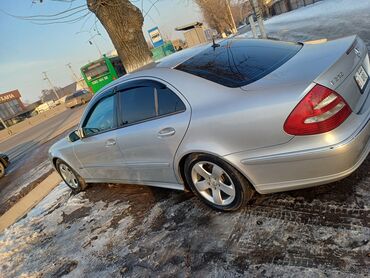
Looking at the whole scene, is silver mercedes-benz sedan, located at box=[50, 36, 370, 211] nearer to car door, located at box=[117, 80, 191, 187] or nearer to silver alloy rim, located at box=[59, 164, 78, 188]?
car door, located at box=[117, 80, 191, 187]

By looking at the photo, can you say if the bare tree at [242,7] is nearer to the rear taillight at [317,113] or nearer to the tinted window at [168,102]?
the tinted window at [168,102]

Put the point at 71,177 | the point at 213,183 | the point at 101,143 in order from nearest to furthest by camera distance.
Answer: the point at 213,183
the point at 101,143
the point at 71,177

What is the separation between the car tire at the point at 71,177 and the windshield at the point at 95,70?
1831 cm

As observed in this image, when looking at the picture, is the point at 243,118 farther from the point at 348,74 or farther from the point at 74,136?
the point at 74,136

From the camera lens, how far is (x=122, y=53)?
7.93 meters

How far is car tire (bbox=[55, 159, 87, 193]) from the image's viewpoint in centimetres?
546

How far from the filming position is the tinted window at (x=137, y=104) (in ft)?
11.4

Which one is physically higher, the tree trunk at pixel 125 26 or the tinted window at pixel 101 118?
the tree trunk at pixel 125 26

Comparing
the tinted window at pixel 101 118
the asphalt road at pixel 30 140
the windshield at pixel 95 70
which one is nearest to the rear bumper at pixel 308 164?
the tinted window at pixel 101 118

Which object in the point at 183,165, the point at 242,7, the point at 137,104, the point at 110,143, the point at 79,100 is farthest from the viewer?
the point at 242,7

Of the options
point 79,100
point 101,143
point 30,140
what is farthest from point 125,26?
point 79,100

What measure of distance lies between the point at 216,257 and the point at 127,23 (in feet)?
20.2

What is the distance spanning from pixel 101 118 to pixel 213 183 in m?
1.87

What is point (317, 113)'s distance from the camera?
2406 mm
